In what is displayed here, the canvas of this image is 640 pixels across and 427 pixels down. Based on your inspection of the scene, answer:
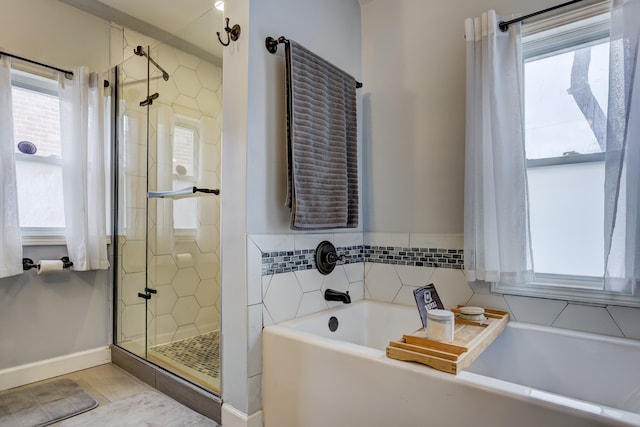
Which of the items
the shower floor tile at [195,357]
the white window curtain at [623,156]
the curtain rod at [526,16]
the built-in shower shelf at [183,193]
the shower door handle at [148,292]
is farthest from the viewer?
the shower door handle at [148,292]

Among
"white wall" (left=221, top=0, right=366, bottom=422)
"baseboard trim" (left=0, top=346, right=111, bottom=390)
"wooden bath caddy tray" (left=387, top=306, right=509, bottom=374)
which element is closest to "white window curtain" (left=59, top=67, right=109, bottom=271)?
"baseboard trim" (left=0, top=346, right=111, bottom=390)

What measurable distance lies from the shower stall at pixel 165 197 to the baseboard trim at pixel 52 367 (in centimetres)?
15

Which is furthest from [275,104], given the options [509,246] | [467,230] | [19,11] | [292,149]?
[19,11]

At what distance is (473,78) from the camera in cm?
176

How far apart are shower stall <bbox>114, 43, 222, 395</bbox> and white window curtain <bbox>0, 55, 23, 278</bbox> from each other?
622 mm

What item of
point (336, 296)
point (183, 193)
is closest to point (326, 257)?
point (336, 296)

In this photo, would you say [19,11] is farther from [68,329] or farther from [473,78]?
[473,78]

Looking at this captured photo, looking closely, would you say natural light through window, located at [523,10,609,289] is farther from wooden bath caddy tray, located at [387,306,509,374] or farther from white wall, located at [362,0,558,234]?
wooden bath caddy tray, located at [387,306,509,374]

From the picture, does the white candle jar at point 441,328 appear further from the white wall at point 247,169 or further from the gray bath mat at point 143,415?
the gray bath mat at point 143,415

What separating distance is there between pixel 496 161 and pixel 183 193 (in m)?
1.92

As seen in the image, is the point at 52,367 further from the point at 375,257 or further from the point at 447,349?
the point at 447,349

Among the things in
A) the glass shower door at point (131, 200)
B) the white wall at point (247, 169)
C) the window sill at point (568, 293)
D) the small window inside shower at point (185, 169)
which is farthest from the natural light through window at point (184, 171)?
the window sill at point (568, 293)

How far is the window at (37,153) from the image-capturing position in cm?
219

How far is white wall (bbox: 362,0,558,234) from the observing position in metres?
1.93
